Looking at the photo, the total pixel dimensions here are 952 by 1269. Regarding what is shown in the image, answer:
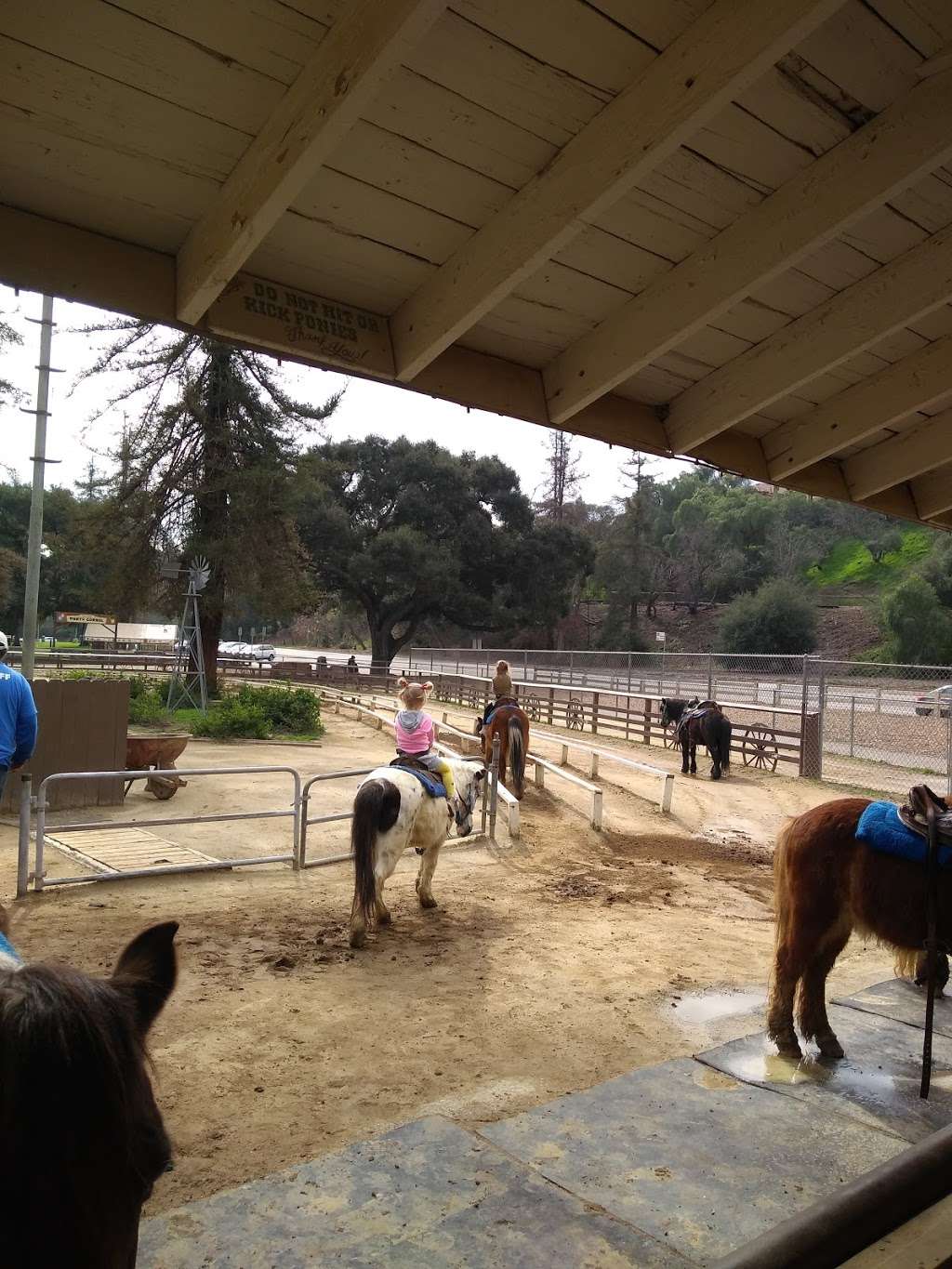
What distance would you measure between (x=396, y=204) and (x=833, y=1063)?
4.14 meters

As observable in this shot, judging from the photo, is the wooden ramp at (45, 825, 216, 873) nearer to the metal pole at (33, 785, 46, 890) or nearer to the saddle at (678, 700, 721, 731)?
the metal pole at (33, 785, 46, 890)

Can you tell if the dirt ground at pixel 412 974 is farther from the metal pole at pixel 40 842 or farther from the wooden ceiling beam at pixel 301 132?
the wooden ceiling beam at pixel 301 132

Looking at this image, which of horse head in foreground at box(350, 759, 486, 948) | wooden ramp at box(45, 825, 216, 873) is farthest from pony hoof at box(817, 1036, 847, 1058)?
wooden ramp at box(45, 825, 216, 873)

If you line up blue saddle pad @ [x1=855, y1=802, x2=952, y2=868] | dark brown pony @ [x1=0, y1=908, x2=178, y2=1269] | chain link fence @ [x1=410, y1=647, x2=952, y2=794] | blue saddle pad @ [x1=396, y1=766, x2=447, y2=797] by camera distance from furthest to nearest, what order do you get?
chain link fence @ [x1=410, y1=647, x2=952, y2=794], blue saddle pad @ [x1=396, y1=766, x2=447, y2=797], blue saddle pad @ [x1=855, y1=802, x2=952, y2=868], dark brown pony @ [x1=0, y1=908, x2=178, y2=1269]

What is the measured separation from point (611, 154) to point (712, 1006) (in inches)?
178

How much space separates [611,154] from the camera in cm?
236

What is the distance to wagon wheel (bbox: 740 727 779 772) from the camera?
16750mm

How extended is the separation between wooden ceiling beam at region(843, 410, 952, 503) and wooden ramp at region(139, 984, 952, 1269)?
2997 millimetres

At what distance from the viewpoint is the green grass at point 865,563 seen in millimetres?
62562

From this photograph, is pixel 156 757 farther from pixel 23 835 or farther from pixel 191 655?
pixel 191 655

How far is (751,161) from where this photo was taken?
2.64 m

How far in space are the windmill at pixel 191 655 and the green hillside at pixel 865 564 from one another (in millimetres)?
51146

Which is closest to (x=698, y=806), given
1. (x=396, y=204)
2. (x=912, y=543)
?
(x=396, y=204)

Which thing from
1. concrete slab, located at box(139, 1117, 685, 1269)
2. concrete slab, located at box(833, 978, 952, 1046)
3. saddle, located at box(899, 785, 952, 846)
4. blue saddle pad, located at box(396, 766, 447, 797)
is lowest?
concrete slab, located at box(833, 978, 952, 1046)
